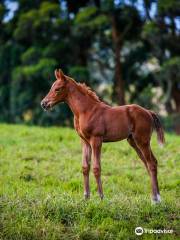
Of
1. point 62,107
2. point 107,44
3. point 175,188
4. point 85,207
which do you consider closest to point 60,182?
point 175,188

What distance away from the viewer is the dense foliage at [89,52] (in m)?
22.8

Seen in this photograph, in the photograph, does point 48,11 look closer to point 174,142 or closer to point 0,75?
point 0,75

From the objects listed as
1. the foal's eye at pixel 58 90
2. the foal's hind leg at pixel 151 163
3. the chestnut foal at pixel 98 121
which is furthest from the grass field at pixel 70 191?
the foal's eye at pixel 58 90

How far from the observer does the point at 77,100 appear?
905cm

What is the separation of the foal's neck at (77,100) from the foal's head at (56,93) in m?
0.13

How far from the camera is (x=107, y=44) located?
2511cm

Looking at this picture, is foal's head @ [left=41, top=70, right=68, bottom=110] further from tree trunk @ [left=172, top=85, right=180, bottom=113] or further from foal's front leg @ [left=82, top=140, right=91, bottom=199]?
tree trunk @ [left=172, top=85, right=180, bottom=113]

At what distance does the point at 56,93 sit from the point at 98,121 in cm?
83

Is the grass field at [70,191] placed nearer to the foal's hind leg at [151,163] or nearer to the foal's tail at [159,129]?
the foal's hind leg at [151,163]

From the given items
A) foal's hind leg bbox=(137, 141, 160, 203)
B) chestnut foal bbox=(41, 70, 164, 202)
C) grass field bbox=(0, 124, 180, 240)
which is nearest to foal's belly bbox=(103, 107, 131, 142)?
chestnut foal bbox=(41, 70, 164, 202)

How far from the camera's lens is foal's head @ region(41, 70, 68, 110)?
8.92 m

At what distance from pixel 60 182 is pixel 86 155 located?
252 cm

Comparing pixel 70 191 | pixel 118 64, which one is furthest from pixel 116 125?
Answer: pixel 118 64

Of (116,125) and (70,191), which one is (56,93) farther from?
(70,191)
